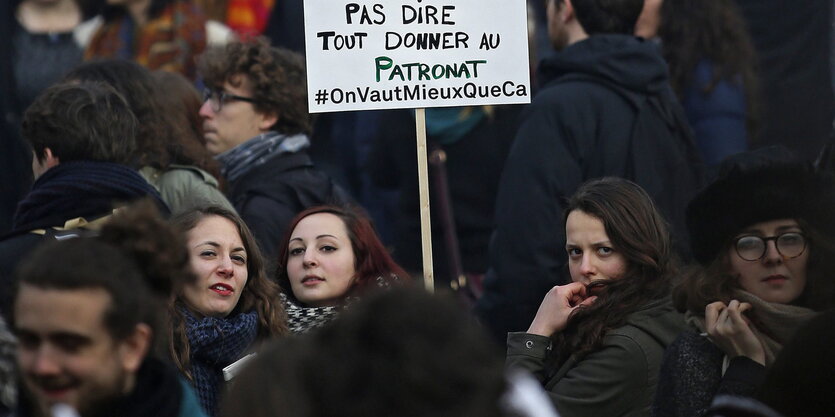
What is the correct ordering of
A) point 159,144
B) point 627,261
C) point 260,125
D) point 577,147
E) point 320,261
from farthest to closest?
point 260,125, point 577,147, point 159,144, point 320,261, point 627,261

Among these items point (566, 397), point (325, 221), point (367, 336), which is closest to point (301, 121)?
point (325, 221)

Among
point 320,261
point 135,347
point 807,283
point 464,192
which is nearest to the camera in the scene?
point 135,347

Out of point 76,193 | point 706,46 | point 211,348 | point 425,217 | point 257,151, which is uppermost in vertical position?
point 706,46

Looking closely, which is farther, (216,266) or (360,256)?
(360,256)

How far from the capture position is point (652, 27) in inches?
267

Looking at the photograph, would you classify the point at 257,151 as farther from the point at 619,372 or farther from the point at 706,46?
the point at 706,46

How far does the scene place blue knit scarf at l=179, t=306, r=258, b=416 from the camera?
4273 millimetres

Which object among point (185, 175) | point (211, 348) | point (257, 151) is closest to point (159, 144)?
point (185, 175)

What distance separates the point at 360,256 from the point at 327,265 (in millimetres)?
153

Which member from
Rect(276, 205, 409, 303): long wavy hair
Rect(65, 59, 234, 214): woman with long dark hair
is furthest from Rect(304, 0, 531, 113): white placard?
Rect(65, 59, 234, 214): woman with long dark hair

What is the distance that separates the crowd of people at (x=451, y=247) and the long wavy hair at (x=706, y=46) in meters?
0.01

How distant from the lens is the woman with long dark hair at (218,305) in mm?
4277

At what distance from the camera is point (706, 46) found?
6.82m

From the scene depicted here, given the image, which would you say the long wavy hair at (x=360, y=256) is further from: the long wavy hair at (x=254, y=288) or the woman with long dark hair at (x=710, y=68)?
the woman with long dark hair at (x=710, y=68)
